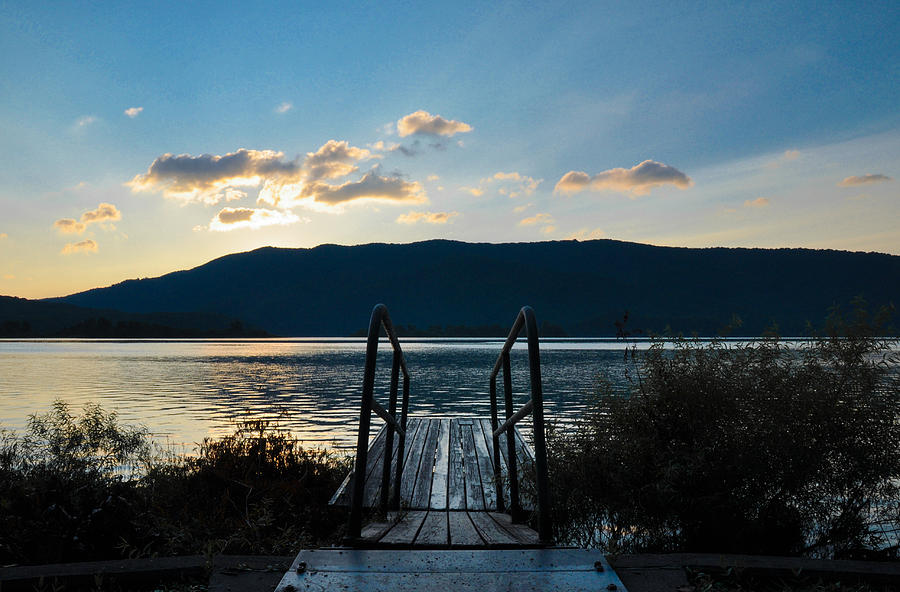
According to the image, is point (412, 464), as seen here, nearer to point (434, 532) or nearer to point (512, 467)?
point (512, 467)

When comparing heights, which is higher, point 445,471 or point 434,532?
point 434,532

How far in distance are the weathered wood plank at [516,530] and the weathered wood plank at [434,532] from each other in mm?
420

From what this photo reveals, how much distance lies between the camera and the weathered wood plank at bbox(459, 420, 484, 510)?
5407 mm

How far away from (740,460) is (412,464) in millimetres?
3318

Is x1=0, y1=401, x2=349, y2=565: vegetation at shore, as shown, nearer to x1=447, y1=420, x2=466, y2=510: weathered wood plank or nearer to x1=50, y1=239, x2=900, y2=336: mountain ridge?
x1=447, y1=420, x2=466, y2=510: weathered wood plank

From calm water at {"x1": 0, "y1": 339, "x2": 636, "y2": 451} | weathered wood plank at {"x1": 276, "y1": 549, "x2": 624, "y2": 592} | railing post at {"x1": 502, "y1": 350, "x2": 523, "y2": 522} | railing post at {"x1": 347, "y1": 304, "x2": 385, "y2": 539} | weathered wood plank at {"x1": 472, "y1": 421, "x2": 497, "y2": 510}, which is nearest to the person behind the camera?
weathered wood plank at {"x1": 276, "y1": 549, "x2": 624, "y2": 592}

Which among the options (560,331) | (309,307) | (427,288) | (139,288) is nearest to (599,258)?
(560,331)

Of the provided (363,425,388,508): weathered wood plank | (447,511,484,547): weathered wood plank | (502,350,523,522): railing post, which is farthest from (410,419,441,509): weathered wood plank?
(502,350,523,522): railing post

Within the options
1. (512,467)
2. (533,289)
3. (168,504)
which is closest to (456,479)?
(512,467)

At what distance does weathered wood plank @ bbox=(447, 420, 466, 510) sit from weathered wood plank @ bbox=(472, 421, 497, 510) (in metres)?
0.19

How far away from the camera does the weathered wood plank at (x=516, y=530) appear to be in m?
3.75

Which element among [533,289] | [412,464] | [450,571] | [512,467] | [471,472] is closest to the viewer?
[450,571]

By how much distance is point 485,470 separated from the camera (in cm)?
654

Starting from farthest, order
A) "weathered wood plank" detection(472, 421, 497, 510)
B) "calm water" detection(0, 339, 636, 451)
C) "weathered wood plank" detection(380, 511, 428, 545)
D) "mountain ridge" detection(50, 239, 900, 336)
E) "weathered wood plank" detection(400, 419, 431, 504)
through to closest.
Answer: "mountain ridge" detection(50, 239, 900, 336) → "calm water" detection(0, 339, 636, 451) → "weathered wood plank" detection(400, 419, 431, 504) → "weathered wood plank" detection(472, 421, 497, 510) → "weathered wood plank" detection(380, 511, 428, 545)
